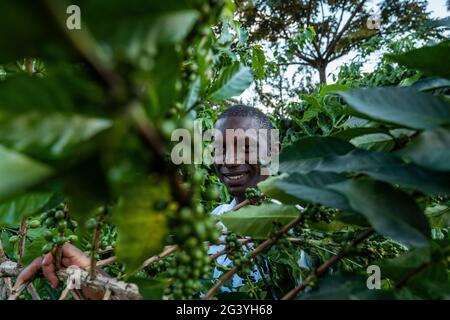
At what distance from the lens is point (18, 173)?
240mm

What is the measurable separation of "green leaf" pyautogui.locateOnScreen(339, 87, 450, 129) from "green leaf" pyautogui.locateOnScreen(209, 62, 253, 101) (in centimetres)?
13

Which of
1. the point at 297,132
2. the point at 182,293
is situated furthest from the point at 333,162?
the point at 297,132

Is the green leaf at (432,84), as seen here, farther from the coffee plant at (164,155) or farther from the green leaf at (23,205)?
the green leaf at (23,205)

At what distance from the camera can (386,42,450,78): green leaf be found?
1.70 ft

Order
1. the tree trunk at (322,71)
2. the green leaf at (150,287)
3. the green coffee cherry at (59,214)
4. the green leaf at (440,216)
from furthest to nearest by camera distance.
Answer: the tree trunk at (322,71)
the green leaf at (440,216)
the green coffee cherry at (59,214)
the green leaf at (150,287)

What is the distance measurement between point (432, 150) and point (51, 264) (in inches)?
23.6

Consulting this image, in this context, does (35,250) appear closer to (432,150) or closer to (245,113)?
(432,150)

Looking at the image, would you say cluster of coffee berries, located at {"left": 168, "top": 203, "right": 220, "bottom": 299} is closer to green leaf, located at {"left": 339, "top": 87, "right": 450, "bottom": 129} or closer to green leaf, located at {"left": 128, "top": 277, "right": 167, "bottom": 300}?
green leaf, located at {"left": 128, "top": 277, "right": 167, "bottom": 300}

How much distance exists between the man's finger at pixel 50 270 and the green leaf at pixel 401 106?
0.53 meters

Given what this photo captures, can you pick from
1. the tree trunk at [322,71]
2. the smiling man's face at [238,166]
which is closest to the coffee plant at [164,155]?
the smiling man's face at [238,166]

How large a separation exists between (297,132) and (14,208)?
3.21 metres

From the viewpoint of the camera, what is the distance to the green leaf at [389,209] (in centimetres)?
39

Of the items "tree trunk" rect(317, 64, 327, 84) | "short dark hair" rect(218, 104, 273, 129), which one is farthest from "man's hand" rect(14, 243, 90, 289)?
"tree trunk" rect(317, 64, 327, 84)

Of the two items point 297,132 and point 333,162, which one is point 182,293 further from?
point 297,132
